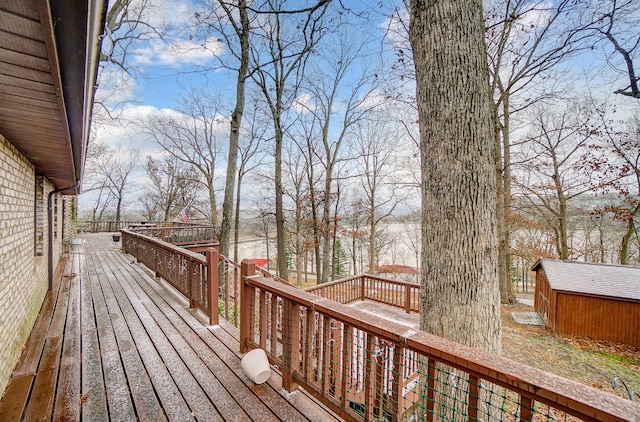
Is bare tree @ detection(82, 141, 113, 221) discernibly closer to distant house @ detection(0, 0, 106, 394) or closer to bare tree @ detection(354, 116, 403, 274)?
bare tree @ detection(354, 116, 403, 274)

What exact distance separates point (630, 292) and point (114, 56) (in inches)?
695

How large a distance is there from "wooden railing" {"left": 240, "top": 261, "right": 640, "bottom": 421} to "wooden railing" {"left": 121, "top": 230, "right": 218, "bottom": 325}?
87 cm

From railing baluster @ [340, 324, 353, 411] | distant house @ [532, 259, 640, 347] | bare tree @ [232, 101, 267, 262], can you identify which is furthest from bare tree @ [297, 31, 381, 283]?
railing baluster @ [340, 324, 353, 411]

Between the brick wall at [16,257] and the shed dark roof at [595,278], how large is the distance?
13492mm

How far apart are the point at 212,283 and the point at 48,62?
277 centimetres

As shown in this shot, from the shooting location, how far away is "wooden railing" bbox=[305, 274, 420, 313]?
701cm

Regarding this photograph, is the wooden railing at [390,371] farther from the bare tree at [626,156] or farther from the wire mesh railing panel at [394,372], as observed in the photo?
the bare tree at [626,156]

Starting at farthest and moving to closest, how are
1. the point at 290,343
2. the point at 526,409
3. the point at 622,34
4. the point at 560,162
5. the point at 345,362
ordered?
the point at 560,162 → the point at 622,34 → the point at 290,343 → the point at 345,362 → the point at 526,409

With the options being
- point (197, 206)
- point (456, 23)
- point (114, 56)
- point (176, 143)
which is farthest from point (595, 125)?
point (197, 206)

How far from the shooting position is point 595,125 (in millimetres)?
10445

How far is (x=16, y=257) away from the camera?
282cm

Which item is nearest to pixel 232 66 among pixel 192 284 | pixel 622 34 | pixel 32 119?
pixel 192 284

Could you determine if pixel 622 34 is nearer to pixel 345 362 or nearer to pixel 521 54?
pixel 521 54

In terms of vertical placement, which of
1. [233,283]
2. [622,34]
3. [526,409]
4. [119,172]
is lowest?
[233,283]
